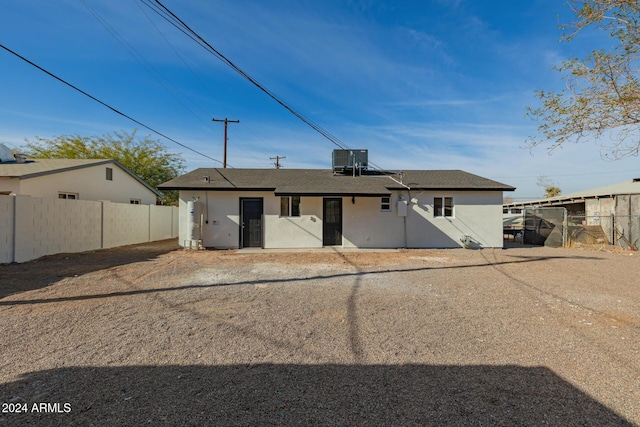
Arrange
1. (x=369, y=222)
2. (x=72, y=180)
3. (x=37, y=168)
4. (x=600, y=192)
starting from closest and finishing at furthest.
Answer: (x=37, y=168), (x=369, y=222), (x=72, y=180), (x=600, y=192)

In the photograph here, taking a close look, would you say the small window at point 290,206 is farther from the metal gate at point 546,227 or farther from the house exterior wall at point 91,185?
the metal gate at point 546,227

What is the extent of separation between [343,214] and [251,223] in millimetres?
4171

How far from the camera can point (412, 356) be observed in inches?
134

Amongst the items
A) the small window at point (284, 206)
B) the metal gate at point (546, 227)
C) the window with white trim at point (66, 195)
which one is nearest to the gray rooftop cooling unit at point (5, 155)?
the window with white trim at point (66, 195)

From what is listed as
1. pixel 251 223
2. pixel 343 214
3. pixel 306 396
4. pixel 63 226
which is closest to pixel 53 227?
pixel 63 226

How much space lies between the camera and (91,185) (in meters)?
15.5

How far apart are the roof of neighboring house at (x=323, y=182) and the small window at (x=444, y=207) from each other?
61 cm

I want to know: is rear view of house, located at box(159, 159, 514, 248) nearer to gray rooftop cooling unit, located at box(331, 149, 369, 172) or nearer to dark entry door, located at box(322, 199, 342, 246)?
dark entry door, located at box(322, 199, 342, 246)

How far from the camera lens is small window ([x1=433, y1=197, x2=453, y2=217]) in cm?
1390

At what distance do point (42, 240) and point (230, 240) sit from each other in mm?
6190

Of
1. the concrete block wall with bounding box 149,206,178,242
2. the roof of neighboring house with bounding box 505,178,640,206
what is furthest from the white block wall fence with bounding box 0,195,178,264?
the roof of neighboring house with bounding box 505,178,640,206

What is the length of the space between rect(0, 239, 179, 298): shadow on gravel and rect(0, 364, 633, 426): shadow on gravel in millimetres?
4784

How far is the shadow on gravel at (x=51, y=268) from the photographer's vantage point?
6.42m

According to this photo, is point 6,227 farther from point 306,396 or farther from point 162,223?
point 306,396
